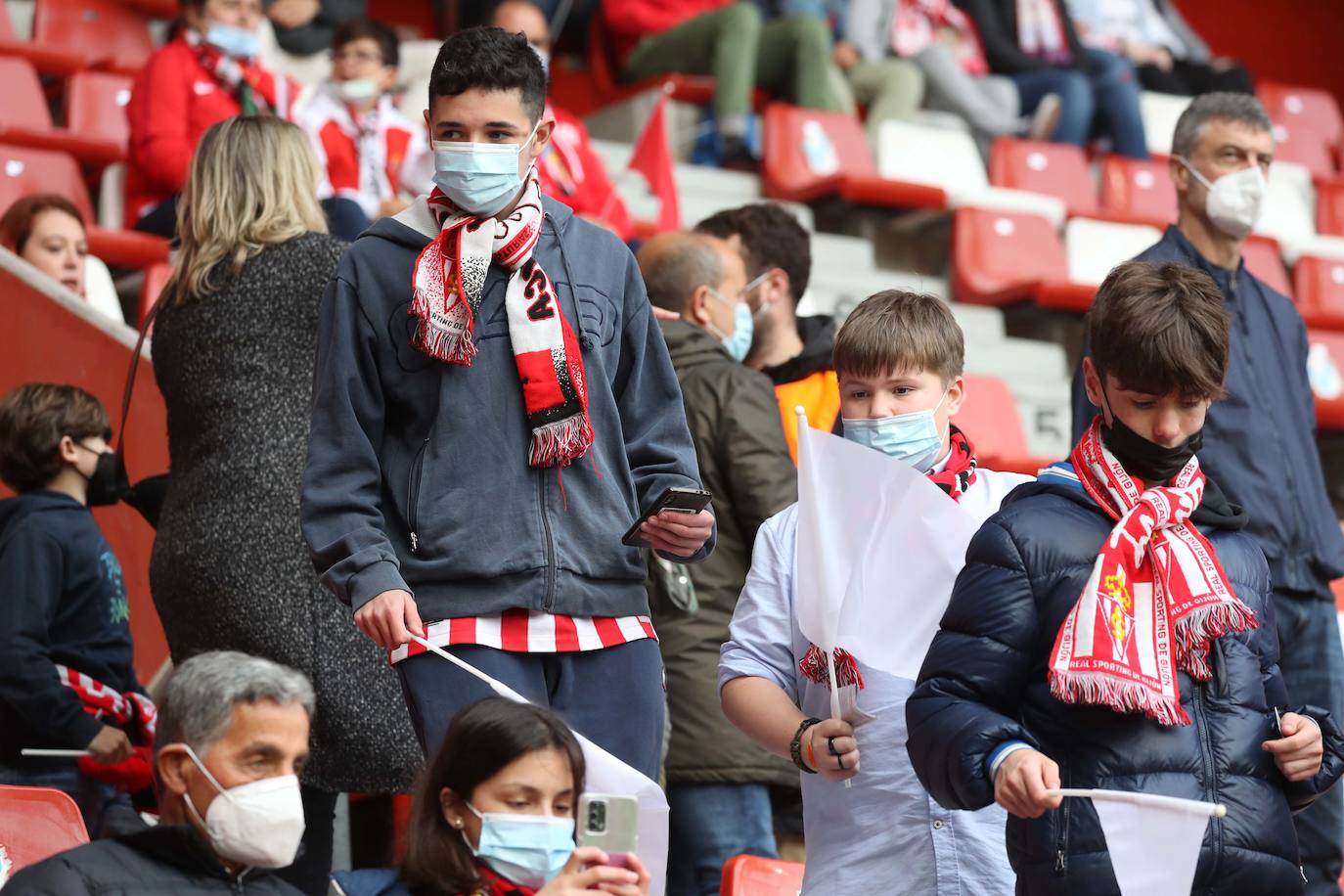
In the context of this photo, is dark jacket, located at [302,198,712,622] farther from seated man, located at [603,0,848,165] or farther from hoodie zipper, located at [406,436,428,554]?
seated man, located at [603,0,848,165]

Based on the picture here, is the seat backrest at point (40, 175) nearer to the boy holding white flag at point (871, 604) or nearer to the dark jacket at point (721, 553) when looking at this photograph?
the dark jacket at point (721, 553)

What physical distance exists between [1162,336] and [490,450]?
992 mm

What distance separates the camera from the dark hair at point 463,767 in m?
2.69

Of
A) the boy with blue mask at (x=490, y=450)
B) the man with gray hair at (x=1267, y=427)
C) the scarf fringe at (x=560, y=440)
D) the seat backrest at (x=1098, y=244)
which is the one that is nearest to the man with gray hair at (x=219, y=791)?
the boy with blue mask at (x=490, y=450)

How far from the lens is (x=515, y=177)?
3100mm

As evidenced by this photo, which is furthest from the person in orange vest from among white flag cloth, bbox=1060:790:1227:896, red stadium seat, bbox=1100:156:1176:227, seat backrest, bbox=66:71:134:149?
red stadium seat, bbox=1100:156:1176:227

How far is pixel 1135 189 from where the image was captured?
935 cm

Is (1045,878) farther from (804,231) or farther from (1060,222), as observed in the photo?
(1060,222)

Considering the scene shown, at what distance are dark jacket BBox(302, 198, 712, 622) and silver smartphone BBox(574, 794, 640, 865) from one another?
23.0 inches

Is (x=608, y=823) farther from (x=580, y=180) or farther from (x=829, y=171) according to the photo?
(x=829, y=171)

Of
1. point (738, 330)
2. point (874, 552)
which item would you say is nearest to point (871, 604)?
point (874, 552)

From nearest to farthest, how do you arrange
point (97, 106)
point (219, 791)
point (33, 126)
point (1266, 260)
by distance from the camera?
point (219, 791)
point (33, 126)
point (97, 106)
point (1266, 260)

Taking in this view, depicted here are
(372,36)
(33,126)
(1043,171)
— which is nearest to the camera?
(372,36)

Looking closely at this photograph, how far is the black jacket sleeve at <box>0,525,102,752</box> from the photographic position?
4031mm
